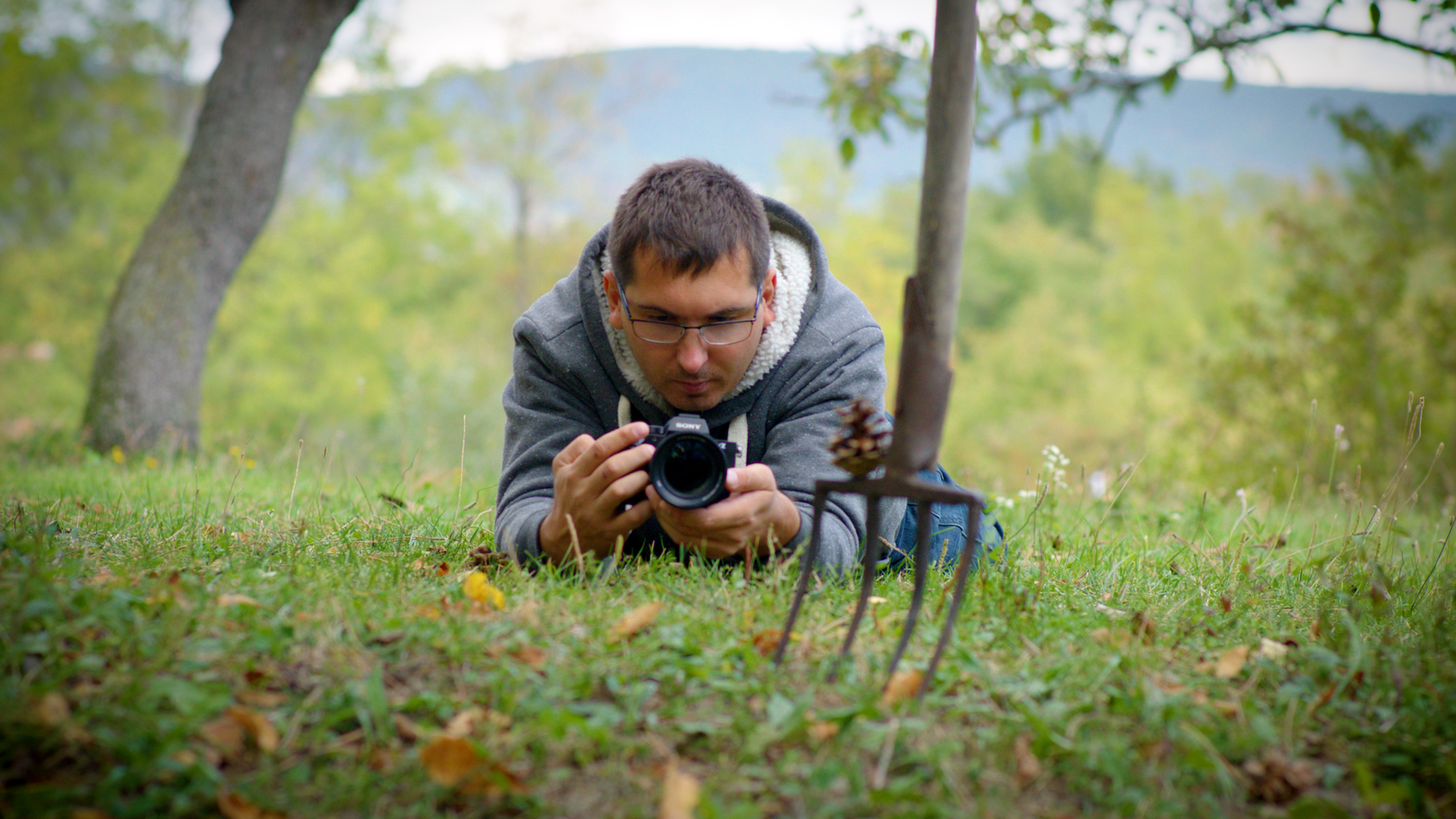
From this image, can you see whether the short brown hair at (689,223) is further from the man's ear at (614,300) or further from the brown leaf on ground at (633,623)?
the brown leaf on ground at (633,623)

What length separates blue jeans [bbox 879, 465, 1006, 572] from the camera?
8.93ft

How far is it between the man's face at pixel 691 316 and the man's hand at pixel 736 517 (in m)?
0.38

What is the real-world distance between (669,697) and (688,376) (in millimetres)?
1006

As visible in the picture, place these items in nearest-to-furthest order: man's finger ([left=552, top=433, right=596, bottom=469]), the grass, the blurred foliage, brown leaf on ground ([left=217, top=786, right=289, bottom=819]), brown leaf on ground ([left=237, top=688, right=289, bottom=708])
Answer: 1. brown leaf on ground ([left=217, top=786, right=289, bottom=819])
2. the grass
3. brown leaf on ground ([left=237, top=688, right=289, bottom=708])
4. man's finger ([left=552, top=433, right=596, bottom=469])
5. the blurred foliage

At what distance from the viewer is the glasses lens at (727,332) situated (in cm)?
250

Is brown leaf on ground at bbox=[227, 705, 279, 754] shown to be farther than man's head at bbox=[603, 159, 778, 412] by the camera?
No

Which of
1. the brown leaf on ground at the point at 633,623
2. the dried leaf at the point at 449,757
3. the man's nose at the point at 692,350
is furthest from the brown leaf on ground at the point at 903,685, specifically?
the man's nose at the point at 692,350

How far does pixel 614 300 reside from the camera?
2703mm

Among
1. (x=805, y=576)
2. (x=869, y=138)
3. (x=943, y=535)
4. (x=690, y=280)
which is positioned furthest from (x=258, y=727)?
(x=869, y=138)

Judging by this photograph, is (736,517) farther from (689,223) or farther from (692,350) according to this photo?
(689,223)

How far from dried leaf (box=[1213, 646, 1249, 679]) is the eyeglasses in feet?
4.59

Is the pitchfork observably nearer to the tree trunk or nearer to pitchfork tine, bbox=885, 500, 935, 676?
pitchfork tine, bbox=885, 500, 935, 676

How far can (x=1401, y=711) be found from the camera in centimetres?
177

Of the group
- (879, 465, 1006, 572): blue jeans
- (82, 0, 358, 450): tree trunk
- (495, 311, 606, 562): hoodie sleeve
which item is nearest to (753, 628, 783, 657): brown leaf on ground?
(879, 465, 1006, 572): blue jeans
